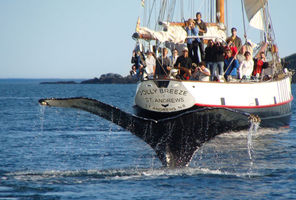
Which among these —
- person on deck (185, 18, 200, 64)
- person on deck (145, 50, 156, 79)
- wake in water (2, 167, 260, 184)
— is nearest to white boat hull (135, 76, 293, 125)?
person on deck (145, 50, 156, 79)

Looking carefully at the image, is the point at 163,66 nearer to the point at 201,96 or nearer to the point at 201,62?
the point at 201,62

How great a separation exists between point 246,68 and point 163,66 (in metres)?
4.26

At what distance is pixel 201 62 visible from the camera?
83.0ft

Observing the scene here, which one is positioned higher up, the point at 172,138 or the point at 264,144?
the point at 172,138

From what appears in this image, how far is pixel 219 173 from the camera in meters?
14.9

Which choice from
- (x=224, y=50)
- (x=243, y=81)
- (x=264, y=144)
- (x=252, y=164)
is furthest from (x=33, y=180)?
(x=243, y=81)

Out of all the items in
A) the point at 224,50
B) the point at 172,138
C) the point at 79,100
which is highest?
the point at 224,50

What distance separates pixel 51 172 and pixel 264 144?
1012 cm

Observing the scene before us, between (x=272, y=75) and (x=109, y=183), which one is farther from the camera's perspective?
(x=272, y=75)

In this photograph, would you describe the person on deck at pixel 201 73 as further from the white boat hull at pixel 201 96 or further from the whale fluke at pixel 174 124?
the whale fluke at pixel 174 124

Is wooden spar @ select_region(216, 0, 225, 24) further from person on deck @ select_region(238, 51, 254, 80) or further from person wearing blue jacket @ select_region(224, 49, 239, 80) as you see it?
person wearing blue jacket @ select_region(224, 49, 239, 80)

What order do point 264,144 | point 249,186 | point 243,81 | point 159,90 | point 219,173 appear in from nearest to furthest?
point 249,186
point 219,173
point 264,144
point 159,90
point 243,81

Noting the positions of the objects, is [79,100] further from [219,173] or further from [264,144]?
[264,144]

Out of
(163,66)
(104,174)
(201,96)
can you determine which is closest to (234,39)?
(201,96)
